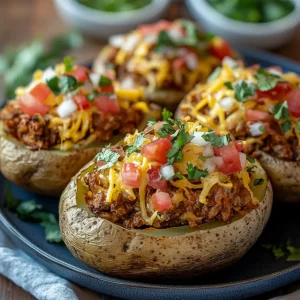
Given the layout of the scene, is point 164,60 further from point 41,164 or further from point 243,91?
point 41,164

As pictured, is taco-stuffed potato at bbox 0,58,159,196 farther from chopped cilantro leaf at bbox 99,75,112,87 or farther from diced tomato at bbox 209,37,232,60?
diced tomato at bbox 209,37,232,60

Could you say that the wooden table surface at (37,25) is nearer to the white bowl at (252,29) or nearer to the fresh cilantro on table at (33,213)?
the white bowl at (252,29)

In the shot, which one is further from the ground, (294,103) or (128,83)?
(294,103)

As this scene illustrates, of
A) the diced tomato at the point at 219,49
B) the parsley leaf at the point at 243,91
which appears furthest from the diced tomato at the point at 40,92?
the diced tomato at the point at 219,49

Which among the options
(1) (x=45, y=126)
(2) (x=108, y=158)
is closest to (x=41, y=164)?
(1) (x=45, y=126)

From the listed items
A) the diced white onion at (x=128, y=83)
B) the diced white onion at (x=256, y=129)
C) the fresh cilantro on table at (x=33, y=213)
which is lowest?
the fresh cilantro on table at (x=33, y=213)

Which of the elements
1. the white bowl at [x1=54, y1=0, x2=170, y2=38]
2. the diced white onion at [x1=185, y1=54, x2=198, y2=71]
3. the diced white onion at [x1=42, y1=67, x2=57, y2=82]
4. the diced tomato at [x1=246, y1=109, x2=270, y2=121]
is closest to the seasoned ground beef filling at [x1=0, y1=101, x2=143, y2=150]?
the diced white onion at [x1=42, y1=67, x2=57, y2=82]

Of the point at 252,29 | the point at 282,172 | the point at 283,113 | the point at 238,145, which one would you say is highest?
the point at 238,145

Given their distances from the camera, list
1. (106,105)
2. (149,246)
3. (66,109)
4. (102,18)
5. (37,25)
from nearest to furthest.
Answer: (149,246) < (66,109) < (106,105) < (102,18) < (37,25)
